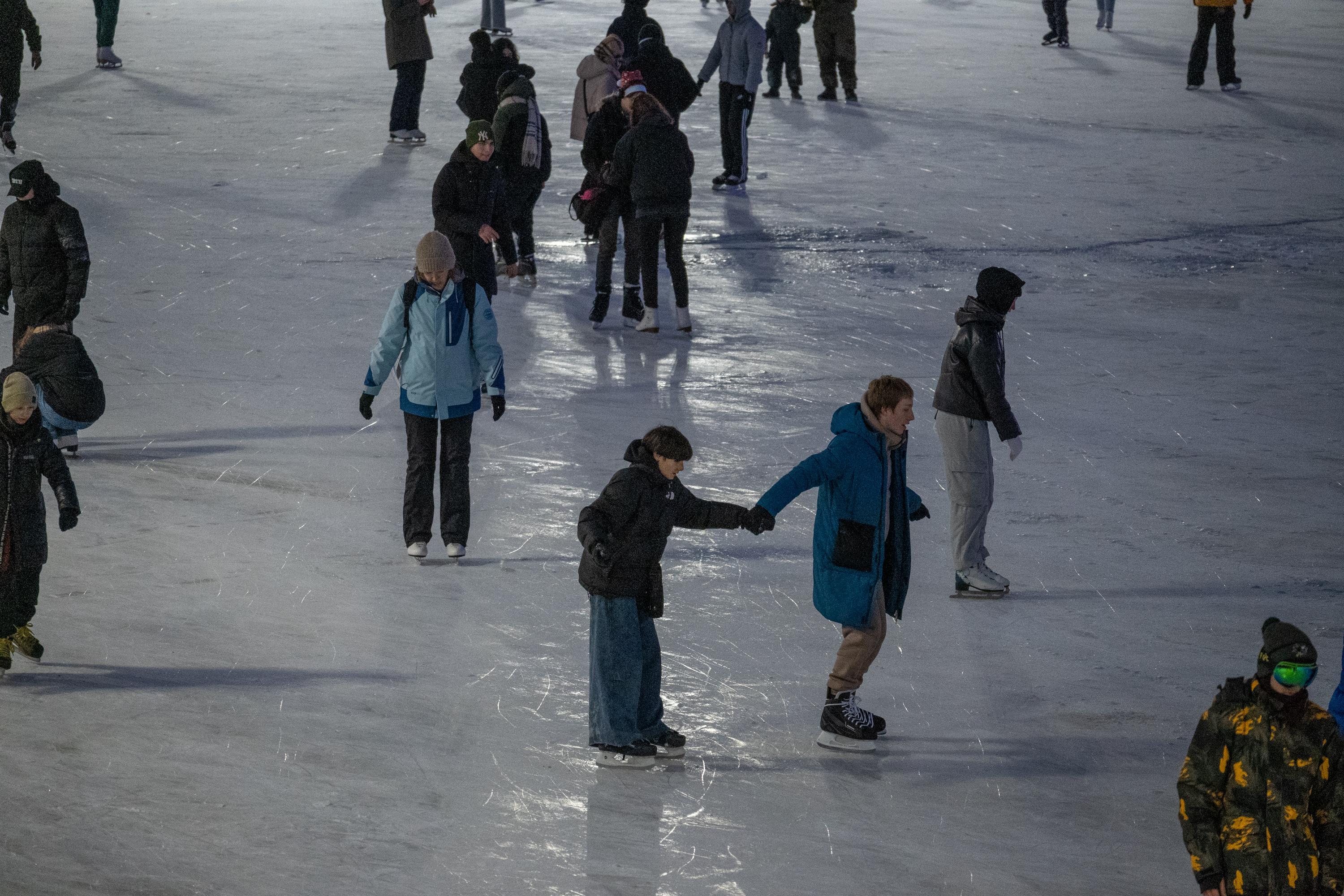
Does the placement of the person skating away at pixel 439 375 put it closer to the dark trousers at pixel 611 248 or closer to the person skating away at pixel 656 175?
the person skating away at pixel 656 175

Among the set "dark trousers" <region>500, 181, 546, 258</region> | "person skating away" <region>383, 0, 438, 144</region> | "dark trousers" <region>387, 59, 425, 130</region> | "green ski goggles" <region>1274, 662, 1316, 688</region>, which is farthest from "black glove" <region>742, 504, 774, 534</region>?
"dark trousers" <region>387, 59, 425, 130</region>

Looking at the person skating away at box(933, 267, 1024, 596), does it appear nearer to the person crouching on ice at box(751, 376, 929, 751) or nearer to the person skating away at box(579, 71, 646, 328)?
the person crouching on ice at box(751, 376, 929, 751)

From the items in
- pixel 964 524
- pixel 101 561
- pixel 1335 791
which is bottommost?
pixel 101 561

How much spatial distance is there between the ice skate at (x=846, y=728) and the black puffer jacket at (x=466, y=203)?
4.72 metres

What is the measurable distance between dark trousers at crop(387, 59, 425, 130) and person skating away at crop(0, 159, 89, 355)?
7190 mm

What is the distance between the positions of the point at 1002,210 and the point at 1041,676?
8312 mm

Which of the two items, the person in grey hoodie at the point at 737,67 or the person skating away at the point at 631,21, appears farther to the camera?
the person skating away at the point at 631,21

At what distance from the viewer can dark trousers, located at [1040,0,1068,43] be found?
21.6 metres

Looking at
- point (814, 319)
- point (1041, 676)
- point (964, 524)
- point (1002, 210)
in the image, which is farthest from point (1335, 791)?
point (1002, 210)

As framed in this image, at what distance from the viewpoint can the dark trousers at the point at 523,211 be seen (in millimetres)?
11500

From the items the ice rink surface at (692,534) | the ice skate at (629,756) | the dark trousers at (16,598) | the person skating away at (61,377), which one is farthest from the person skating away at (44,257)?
the ice skate at (629,756)

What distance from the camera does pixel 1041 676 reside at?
6.22 metres

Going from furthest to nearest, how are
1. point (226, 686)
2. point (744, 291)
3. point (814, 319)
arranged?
point (744, 291)
point (814, 319)
point (226, 686)

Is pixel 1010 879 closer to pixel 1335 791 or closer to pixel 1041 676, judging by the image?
pixel 1335 791
